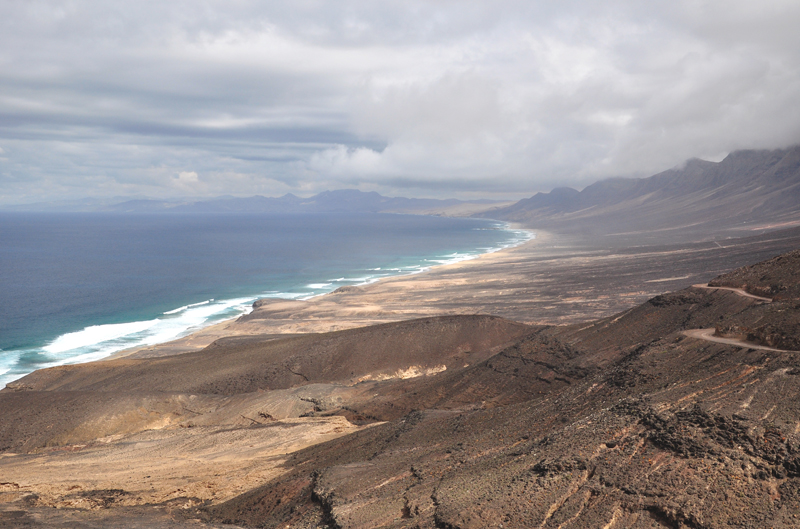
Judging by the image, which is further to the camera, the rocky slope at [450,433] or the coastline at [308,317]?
the coastline at [308,317]

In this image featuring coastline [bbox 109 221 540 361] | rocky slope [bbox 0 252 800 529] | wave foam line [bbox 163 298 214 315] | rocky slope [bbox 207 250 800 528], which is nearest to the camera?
rocky slope [bbox 207 250 800 528]

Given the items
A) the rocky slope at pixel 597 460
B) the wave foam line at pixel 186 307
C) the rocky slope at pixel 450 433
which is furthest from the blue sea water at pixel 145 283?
the rocky slope at pixel 597 460

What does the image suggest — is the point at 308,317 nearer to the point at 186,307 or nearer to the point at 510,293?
the point at 186,307

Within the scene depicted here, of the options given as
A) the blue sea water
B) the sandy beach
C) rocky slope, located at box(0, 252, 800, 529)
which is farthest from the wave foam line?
rocky slope, located at box(0, 252, 800, 529)

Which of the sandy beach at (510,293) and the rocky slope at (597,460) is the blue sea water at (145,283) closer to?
the sandy beach at (510,293)

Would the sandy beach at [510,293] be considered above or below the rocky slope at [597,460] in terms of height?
below

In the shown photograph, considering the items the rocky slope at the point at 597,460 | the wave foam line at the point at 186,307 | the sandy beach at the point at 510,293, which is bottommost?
the sandy beach at the point at 510,293

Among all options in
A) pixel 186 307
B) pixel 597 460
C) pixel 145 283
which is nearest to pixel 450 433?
pixel 597 460

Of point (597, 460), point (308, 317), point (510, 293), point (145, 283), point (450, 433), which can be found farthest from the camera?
point (145, 283)

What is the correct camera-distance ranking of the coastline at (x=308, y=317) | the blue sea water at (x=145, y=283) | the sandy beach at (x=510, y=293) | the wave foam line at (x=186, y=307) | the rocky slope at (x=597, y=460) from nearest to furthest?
the rocky slope at (x=597, y=460), the coastline at (x=308, y=317), the sandy beach at (x=510, y=293), the blue sea water at (x=145, y=283), the wave foam line at (x=186, y=307)

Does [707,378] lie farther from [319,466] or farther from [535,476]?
[319,466]

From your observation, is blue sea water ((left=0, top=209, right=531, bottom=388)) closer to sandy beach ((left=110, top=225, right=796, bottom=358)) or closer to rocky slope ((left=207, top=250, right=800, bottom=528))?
sandy beach ((left=110, top=225, right=796, bottom=358))
